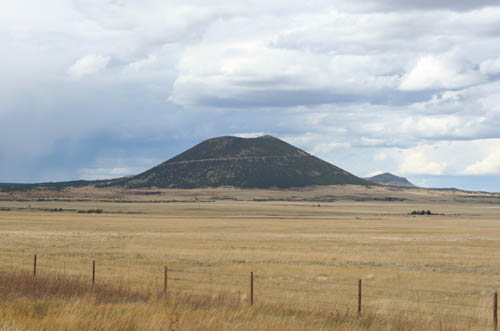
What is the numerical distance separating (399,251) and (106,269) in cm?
2780

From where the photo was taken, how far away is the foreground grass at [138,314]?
40.3 ft

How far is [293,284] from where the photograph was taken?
31.6m

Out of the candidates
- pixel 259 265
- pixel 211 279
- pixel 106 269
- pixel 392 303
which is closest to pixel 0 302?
pixel 392 303

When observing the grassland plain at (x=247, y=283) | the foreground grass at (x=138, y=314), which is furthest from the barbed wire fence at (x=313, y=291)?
the foreground grass at (x=138, y=314)

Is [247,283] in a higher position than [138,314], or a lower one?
lower

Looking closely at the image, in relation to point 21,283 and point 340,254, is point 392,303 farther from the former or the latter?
point 340,254

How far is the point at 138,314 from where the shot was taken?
13.6 meters

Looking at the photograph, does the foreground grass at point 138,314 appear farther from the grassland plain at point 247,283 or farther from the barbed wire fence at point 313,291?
the barbed wire fence at point 313,291

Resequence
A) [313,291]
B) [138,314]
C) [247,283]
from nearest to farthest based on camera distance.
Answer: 1. [138,314]
2. [313,291]
3. [247,283]

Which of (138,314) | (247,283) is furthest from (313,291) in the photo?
(138,314)

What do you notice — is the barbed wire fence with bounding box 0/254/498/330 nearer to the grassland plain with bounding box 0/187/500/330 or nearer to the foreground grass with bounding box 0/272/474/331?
the grassland plain with bounding box 0/187/500/330

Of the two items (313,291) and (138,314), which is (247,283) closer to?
(313,291)

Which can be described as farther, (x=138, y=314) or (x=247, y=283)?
(x=247, y=283)

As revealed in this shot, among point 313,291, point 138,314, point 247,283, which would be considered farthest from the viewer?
point 247,283
